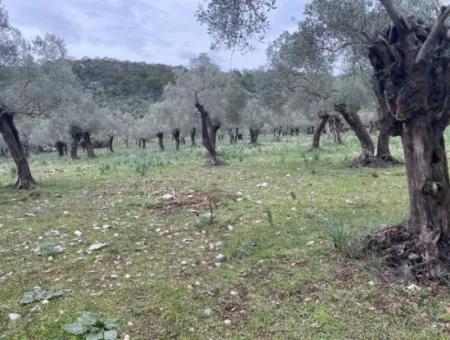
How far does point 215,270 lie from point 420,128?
3.49 metres

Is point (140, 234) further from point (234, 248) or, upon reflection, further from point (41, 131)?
point (41, 131)

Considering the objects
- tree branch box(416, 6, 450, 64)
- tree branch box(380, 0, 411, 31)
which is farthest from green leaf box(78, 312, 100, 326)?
tree branch box(380, 0, 411, 31)

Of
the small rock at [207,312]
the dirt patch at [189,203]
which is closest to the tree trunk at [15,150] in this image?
the dirt patch at [189,203]

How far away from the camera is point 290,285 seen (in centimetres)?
455

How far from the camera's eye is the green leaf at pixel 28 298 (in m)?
4.46

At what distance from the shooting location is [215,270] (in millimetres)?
5188

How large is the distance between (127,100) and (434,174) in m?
83.9

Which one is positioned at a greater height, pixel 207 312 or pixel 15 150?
pixel 15 150

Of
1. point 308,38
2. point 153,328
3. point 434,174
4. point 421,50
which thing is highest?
point 308,38

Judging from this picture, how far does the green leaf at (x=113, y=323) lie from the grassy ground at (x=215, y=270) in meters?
0.06

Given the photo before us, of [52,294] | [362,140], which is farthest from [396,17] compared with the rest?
[362,140]

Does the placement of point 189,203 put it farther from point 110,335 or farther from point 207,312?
point 110,335

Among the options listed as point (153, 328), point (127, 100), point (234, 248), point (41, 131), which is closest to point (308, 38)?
point (234, 248)

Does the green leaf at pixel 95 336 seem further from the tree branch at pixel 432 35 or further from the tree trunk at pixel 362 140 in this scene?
the tree trunk at pixel 362 140
